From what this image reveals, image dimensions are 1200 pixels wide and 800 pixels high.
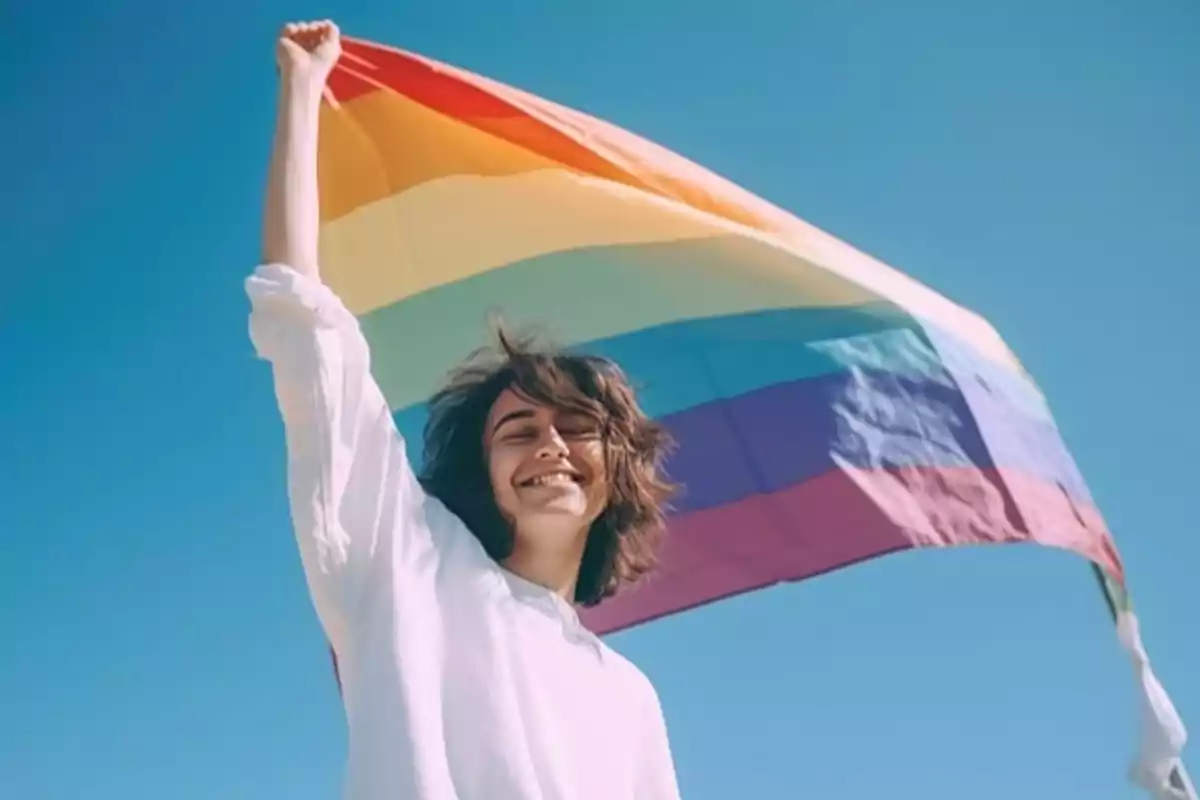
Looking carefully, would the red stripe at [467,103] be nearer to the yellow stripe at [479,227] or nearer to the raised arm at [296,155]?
the yellow stripe at [479,227]

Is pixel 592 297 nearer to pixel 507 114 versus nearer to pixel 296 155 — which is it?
pixel 507 114

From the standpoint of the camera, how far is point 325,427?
2129 millimetres

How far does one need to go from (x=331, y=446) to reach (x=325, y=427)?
0.03 metres

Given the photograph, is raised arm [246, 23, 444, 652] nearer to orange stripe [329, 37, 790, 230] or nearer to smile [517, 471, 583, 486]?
smile [517, 471, 583, 486]

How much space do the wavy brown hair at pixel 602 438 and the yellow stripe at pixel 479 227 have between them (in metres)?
1.45

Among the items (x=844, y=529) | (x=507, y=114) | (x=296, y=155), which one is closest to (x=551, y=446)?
(x=296, y=155)

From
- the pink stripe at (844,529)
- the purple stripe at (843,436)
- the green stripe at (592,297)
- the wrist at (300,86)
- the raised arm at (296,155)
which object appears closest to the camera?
the raised arm at (296,155)

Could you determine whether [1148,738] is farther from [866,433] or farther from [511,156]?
[511,156]

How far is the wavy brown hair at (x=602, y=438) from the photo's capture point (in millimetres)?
2674

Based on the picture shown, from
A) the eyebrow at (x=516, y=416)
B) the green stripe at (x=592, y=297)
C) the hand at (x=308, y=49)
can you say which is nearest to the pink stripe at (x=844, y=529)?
the green stripe at (x=592, y=297)

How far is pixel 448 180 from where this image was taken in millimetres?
4477

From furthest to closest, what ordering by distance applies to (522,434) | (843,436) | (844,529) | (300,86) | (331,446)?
(843,436) < (844,529) < (522,434) < (300,86) < (331,446)

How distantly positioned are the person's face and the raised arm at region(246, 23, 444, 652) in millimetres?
242

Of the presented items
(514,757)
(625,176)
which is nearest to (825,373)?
(625,176)
